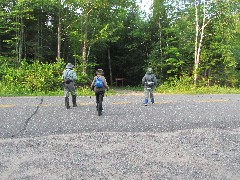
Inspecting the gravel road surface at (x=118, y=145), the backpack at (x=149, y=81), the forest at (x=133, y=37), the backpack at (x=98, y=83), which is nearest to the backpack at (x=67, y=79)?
the gravel road surface at (x=118, y=145)

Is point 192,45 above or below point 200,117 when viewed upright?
above

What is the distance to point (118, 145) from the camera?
229 inches

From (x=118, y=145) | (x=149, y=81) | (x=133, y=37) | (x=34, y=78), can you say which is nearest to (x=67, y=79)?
(x=149, y=81)

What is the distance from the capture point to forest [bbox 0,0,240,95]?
22219 millimetres

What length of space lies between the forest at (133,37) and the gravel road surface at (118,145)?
419 inches

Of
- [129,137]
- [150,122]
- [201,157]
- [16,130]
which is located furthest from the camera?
[150,122]

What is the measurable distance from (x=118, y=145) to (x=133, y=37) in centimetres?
2401

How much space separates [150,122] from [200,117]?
2077 mm

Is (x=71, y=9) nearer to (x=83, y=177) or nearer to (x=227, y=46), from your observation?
(x=227, y=46)

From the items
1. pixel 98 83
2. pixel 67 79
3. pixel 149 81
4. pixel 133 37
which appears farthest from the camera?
pixel 133 37

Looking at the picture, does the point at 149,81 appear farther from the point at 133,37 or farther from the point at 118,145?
the point at 133,37

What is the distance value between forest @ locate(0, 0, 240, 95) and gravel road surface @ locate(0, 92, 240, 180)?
1064 centimetres

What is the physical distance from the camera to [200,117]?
367 inches

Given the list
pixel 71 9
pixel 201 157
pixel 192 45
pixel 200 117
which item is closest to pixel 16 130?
pixel 201 157
